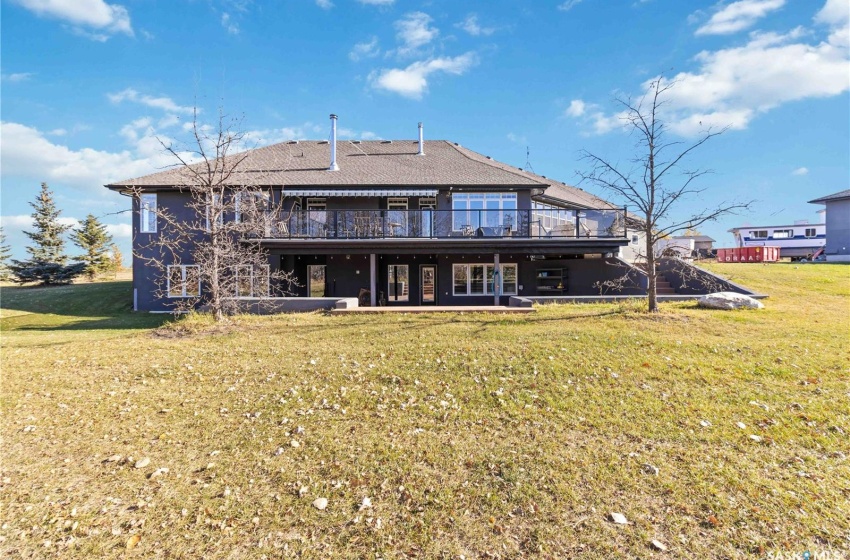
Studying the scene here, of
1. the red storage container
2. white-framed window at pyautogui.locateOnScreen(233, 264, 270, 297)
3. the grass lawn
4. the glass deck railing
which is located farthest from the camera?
the red storage container

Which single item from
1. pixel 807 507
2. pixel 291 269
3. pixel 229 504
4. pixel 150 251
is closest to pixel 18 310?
pixel 150 251

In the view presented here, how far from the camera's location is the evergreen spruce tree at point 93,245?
102ft

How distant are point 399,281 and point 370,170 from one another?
6.10 metres

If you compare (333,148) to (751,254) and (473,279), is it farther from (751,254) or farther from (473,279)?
(751,254)

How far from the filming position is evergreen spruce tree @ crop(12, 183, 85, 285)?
28.5m

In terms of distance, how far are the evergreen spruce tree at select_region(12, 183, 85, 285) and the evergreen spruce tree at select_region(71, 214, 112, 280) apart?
32.9 inches

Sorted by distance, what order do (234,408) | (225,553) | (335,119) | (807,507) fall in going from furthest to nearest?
(335,119), (234,408), (807,507), (225,553)

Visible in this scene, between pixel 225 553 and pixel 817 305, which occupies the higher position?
pixel 817 305

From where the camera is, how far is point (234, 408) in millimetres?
5875

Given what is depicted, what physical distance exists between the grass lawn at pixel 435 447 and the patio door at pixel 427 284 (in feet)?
33.0

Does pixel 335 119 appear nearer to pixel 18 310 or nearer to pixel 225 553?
pixel 18 310

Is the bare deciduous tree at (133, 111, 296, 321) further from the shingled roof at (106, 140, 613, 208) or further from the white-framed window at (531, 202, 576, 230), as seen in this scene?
the white-framed window at (531, 202, 576, 230)

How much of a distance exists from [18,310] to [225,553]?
2396cm

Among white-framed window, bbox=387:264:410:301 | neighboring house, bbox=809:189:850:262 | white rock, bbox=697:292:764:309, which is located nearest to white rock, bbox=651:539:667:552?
white rock, bbox=697:292:764:309
